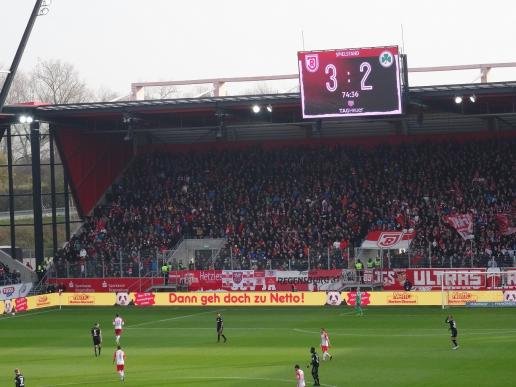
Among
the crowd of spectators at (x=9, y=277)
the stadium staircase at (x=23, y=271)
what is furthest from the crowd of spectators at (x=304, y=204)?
the crowd of spectators at (x=9, y=277)

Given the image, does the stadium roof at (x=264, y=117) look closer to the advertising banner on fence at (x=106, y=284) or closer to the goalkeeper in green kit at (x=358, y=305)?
the advertising banner on fence at (x=106, y=284)

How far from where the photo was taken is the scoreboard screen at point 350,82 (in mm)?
57500

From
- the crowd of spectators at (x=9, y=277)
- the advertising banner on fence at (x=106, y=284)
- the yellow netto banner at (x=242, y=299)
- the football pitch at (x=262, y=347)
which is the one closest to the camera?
the football pitch at (x=262, y=347)

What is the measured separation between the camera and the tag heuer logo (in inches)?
2258

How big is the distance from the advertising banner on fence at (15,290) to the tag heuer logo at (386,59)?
2655cm

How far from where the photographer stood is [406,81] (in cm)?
5822

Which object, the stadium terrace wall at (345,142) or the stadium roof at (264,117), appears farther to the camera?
the stadium terrace wall at (345,142)

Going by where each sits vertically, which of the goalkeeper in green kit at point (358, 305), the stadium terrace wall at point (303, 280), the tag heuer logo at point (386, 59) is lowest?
the goalkeeper in green kit at point (358, 305)

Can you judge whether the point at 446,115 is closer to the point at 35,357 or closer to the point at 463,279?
the point at 463,279

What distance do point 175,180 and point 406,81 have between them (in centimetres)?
2119

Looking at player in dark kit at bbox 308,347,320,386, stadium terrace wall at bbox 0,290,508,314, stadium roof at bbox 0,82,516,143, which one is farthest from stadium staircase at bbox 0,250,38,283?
player in dark kit at bbox 308,347,320,386

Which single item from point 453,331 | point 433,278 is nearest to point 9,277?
point 433,278

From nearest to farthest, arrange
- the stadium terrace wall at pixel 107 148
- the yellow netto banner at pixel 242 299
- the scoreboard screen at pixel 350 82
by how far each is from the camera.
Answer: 1. the scoreboard screen at pixel 350 82
2. the yellow netto banner at pixel 242 299
3. the stadium terrace wall at pixel 107 148

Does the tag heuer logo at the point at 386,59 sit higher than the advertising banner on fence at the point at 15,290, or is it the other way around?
the tag heuer logo at the point at 386,59
